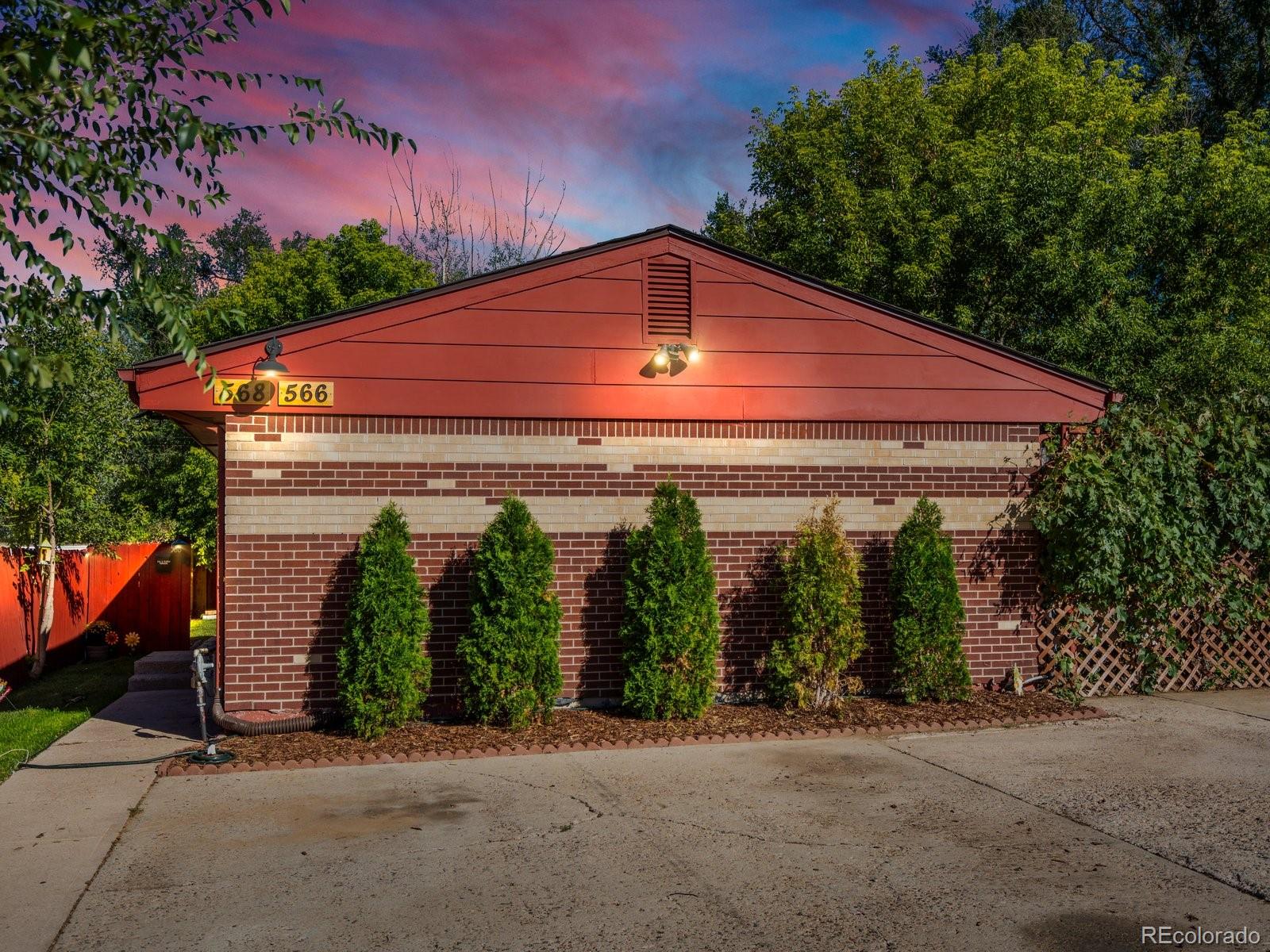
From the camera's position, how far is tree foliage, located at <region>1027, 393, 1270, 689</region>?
9789 mm

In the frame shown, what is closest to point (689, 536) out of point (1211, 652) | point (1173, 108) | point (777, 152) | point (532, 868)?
point (532, 868)

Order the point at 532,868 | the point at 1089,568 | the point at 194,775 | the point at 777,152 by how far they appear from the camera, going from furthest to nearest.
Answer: the point at 777,152 → the point at 1089,568 → the point at 194,775 → the point at 532,868

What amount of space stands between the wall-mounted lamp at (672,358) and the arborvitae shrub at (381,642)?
2.94 m

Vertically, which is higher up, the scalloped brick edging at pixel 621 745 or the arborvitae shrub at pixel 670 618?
the arborvitae shrub at pixel 670 618

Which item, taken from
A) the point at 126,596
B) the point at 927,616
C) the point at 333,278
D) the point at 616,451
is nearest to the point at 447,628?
the point at 616,451

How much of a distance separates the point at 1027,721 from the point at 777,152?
1752cm

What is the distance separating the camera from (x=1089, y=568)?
9.73 metres

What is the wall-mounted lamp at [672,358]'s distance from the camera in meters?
9.41

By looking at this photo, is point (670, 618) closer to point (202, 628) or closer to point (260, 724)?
point (260, 724)

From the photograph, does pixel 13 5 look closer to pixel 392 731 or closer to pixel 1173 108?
pixel 392 731

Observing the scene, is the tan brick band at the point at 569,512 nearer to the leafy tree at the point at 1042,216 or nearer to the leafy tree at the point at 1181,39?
the leafy tree at the point at 1042,216

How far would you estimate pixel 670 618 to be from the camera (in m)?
8.80

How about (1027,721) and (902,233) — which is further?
(902,233)

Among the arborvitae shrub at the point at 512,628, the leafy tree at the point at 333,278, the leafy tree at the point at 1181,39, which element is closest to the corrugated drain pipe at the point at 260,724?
the arborvitae shrub at the point at 512,628
